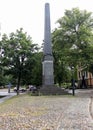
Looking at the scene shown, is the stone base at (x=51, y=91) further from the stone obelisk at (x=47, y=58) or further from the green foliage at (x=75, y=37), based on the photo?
the green foliage at (x=75, y=37)

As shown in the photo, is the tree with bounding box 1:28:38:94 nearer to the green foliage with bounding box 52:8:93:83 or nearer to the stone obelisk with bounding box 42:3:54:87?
the green foliage with bounding box 52:8:93:83

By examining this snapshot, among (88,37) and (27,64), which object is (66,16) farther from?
(27,64)

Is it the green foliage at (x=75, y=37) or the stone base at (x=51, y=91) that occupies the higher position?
the green foliage at (x=75, y=37)

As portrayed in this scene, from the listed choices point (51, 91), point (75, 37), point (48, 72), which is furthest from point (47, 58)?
point (75, 37)

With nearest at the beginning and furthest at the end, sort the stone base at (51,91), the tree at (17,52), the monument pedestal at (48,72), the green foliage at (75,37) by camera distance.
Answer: the stone base at (51,91) < the monument pedestal at (48,72) < the green foliage at (75,37) < the tree at (17,52)

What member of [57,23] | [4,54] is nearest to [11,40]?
[4,54]

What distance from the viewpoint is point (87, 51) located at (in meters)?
40.2

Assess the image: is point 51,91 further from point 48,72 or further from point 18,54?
point 18,54

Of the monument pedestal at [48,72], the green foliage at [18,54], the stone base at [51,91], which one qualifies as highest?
the green foliage at [18,54]

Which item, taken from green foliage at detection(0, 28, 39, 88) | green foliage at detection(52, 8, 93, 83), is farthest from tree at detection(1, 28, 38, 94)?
green foliage at detection(52, 8, 93, 83)

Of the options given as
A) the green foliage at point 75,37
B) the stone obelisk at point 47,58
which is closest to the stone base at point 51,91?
the stone obelisk at point 47,58

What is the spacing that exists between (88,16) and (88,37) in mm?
3889

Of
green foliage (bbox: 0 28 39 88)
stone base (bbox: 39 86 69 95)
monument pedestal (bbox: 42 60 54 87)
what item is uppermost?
green foliage (bbox: 0 28 39 88)

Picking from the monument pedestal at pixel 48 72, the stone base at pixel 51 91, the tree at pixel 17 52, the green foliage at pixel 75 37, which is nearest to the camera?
the stone base at pixel 51 91
